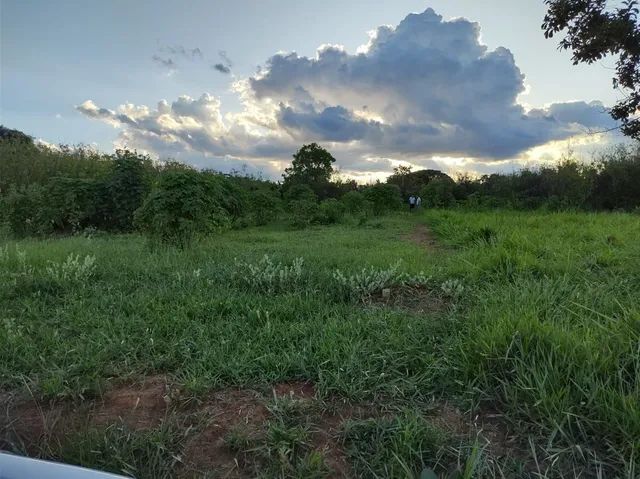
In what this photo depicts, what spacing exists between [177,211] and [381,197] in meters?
10.9

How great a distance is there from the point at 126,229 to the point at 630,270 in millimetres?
8585

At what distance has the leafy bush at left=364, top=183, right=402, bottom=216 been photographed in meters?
15.8

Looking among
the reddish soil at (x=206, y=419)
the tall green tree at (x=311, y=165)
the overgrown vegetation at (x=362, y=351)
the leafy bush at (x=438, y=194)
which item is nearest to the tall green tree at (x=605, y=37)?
the overgrown vegetation at (x=362, y=351)

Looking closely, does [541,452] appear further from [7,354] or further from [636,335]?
[7,354]

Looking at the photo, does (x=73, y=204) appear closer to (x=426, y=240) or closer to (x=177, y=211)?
(x=177, y=211)

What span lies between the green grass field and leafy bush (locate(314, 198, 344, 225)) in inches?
342

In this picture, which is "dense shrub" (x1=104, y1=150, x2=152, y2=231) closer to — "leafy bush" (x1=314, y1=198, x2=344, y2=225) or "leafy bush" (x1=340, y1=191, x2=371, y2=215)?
"leafy bush" (x1=314, y1=198, x2=344, y2=225)

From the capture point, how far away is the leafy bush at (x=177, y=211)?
224 inches

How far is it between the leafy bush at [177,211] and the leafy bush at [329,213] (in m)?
6.21

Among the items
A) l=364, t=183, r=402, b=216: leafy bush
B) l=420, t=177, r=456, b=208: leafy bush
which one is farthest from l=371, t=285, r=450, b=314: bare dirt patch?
l=420, t=177, r=456, b=208: leafy bush

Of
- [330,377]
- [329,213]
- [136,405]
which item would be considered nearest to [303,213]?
[329,213]

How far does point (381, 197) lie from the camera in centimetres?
1587

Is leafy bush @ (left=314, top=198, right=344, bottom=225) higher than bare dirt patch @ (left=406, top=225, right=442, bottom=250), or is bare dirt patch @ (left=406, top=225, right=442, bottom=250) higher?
leafy bush @ (left=314, top=198, right=344, bottom=225)

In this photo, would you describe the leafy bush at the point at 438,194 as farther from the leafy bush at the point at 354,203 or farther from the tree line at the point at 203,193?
the leafy bush at the point at 354,203
